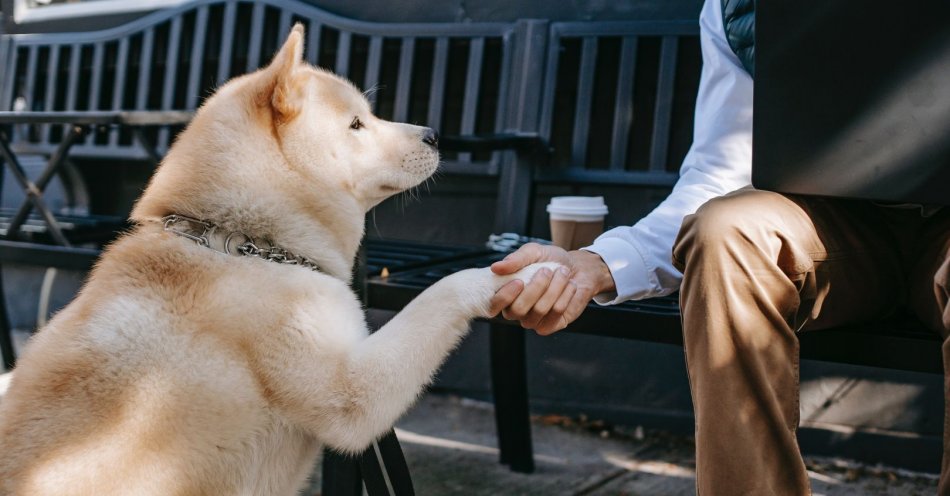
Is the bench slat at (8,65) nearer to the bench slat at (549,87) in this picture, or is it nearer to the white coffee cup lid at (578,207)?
the bench slat at (549,87)

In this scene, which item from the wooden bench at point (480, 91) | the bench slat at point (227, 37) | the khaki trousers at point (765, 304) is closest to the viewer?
the khaki trousers at point (765, 304)

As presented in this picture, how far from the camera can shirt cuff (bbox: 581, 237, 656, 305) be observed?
198 cm

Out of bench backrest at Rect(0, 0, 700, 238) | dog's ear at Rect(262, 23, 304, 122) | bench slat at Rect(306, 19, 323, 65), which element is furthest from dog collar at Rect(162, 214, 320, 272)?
bench slat at Rect(306, 19, 323, 65)

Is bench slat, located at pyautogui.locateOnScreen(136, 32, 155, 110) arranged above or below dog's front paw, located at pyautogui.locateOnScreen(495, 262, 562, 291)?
above

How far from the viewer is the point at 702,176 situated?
85.7 inches

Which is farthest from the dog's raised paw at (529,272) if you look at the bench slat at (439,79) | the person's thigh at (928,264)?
the bench slat at (439,79)

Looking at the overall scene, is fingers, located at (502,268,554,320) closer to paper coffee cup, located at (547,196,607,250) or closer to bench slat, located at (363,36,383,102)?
paper coffee cup, located at (547,196,607,250)

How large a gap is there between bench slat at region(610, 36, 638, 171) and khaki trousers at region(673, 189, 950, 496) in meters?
1.20

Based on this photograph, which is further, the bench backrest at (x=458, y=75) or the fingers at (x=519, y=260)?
the bench backrest at (x=458, y=75)

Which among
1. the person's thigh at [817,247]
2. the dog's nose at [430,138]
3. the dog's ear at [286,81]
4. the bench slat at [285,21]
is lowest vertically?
the person's thigh at [817,247]

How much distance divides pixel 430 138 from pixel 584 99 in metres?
0.90

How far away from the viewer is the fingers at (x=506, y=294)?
1.82 metres

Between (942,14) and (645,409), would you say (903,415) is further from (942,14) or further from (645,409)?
(942,14)

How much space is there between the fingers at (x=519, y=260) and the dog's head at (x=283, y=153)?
1.36 feet
